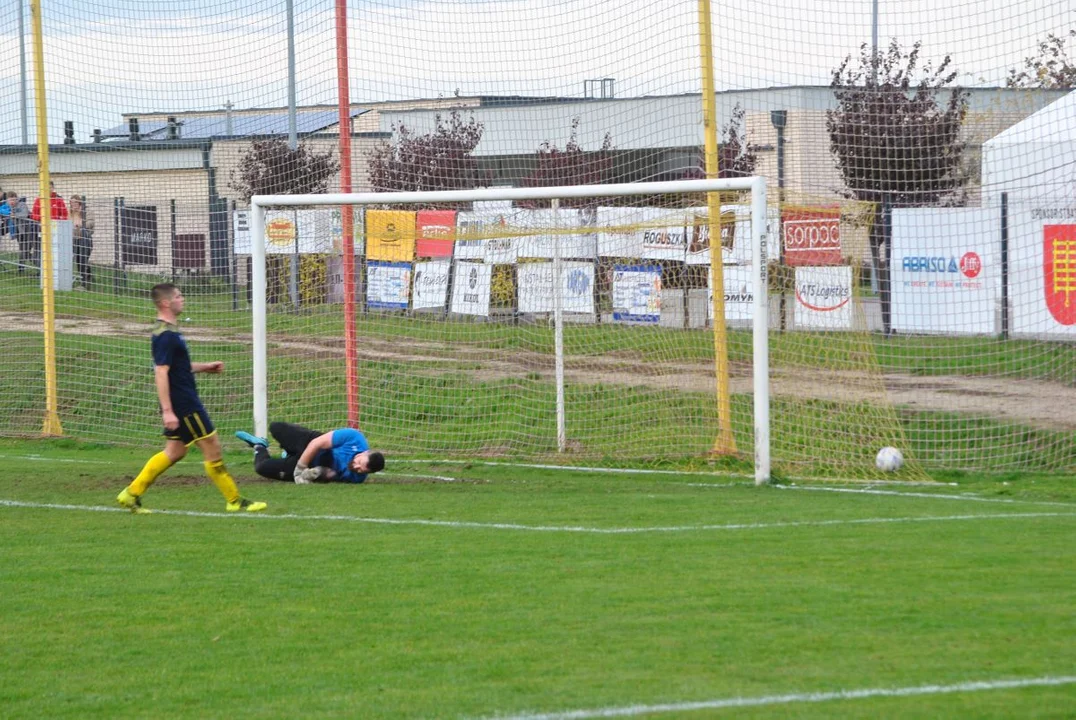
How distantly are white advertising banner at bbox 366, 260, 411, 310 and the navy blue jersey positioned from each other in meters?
4.76

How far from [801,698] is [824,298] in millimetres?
8414

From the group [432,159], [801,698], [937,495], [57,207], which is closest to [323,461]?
[937,495]

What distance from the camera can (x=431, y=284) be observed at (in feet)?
49.0

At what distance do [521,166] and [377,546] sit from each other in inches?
299

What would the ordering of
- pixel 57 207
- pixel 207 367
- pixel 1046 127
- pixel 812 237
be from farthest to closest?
pixel 1046 127 < pixel 57 207 < pixel 812 237 < pixel 207 367

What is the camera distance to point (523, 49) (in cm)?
1390

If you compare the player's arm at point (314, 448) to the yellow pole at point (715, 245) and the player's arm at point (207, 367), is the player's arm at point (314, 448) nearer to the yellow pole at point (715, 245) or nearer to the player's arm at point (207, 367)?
the player's arm at point (207, 367)

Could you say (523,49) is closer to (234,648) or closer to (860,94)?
(860,94)

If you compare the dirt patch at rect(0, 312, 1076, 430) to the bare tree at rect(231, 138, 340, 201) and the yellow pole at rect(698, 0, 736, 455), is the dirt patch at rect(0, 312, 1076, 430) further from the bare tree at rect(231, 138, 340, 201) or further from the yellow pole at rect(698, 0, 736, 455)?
the bare tree at rect(231, 138, 340, 201)

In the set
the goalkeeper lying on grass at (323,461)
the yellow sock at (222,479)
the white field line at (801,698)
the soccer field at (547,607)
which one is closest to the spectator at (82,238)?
the goalkeeper lying on grass at (323,461)

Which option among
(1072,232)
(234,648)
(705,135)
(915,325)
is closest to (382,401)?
(705,135)

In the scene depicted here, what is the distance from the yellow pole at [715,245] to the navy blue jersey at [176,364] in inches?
199

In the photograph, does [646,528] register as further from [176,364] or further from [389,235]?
[389,235]

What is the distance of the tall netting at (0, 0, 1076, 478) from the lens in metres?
13.3
